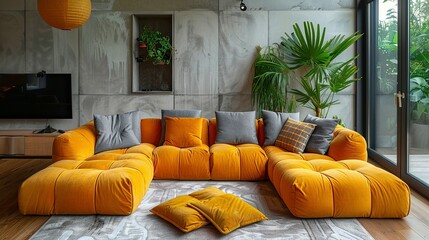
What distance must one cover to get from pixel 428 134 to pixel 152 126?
3166 mm

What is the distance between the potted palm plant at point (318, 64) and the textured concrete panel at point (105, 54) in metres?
2.46

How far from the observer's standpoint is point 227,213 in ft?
10.1

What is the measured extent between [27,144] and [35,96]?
2.71 ft

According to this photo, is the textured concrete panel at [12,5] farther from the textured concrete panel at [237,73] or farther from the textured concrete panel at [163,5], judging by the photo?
the textured concrete panel at [237,73]

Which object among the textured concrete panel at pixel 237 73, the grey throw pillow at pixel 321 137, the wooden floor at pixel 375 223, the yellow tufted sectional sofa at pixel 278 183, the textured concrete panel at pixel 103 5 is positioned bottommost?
the wooden floor at pixel 375 223

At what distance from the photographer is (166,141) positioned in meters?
4.82

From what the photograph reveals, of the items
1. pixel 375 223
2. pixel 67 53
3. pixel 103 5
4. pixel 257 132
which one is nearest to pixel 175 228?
pixel 375 223

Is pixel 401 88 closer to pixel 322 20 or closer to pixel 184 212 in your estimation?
pixel 322 20

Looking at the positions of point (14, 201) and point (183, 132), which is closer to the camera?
point (14, 201)

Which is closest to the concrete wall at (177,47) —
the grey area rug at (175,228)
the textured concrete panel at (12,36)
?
the textured concrete panel at (12,36)

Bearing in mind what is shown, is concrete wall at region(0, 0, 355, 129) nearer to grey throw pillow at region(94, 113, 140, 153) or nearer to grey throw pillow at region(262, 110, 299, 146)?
grey throw pillow at region(262, 110, 299, 146)

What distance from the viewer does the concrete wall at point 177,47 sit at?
6238 mm

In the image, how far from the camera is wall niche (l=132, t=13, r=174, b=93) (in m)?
6.20

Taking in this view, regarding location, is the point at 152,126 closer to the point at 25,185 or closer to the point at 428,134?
the point at 25,185
